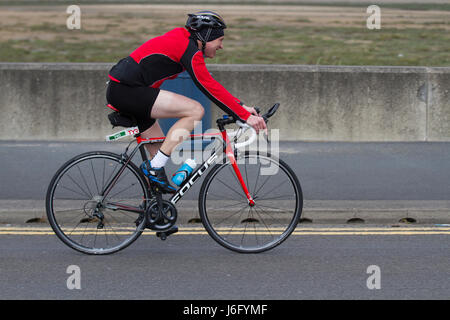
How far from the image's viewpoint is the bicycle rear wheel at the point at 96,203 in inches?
227

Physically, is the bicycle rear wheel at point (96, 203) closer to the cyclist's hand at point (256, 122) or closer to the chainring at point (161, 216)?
the chainring at point (161, 216)

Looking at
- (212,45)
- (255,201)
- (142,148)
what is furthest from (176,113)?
(255,201)

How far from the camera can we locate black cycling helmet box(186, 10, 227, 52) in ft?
18.4

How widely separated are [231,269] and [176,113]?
1.15m

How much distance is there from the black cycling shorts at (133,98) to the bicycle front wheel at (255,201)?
2.22ft

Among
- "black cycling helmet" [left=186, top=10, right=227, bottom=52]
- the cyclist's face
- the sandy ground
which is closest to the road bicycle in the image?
the cyclist's face

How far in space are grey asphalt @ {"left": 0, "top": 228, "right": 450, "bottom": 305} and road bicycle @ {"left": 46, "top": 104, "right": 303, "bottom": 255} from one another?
154 millimetres

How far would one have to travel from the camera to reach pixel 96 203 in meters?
5.94

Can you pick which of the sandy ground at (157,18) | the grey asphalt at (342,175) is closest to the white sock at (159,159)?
the grey asphalt at (342,175)

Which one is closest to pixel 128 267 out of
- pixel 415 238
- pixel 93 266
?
pixel 93 266

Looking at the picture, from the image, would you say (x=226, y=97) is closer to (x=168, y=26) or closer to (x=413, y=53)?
(x=413, y=53)

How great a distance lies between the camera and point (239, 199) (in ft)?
21.0

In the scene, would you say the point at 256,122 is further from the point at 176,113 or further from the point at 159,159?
the point at 159,159

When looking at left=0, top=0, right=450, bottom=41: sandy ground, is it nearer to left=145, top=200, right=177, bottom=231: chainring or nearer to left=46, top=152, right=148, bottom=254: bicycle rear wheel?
A: left=46, top=152, right=148, bottom=254: bicycle rear wheel
